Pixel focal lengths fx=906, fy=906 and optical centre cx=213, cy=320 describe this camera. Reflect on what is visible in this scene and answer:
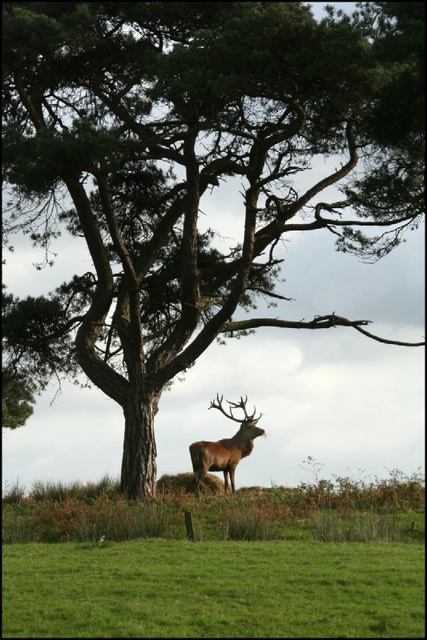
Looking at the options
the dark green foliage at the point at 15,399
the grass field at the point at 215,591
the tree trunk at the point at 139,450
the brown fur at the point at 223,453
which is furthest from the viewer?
the dark green foliage at the point at 15,399

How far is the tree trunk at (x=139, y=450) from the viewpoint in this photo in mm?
21922

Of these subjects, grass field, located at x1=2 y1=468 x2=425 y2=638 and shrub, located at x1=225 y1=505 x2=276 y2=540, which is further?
shrub, located at x1=225 y1=505 x2=276 y2=540

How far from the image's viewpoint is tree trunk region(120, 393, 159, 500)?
21.9 meters

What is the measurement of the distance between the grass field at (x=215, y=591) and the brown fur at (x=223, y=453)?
6551 mm

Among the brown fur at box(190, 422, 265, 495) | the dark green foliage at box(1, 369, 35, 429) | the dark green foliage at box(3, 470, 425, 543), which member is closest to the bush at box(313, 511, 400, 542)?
the dark green foliage at box(3, 470, 425, 543)

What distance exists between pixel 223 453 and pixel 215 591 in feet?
34.5

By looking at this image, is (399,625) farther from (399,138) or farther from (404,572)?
(399,138)

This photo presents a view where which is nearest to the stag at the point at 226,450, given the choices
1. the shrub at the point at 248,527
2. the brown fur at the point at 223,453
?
the brown fur at the point at 223,453

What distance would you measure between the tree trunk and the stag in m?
1.38

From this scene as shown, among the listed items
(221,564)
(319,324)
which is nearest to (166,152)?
(319,324)

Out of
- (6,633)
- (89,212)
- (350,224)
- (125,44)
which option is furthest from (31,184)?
(6,633)

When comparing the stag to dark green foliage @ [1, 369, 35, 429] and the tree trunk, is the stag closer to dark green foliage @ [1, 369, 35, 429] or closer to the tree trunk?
the tree trunk

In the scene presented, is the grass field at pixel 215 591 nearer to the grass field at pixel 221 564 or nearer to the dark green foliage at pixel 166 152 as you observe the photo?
the grass field at pixel 221 564

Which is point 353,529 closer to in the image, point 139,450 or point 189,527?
point 189,527
